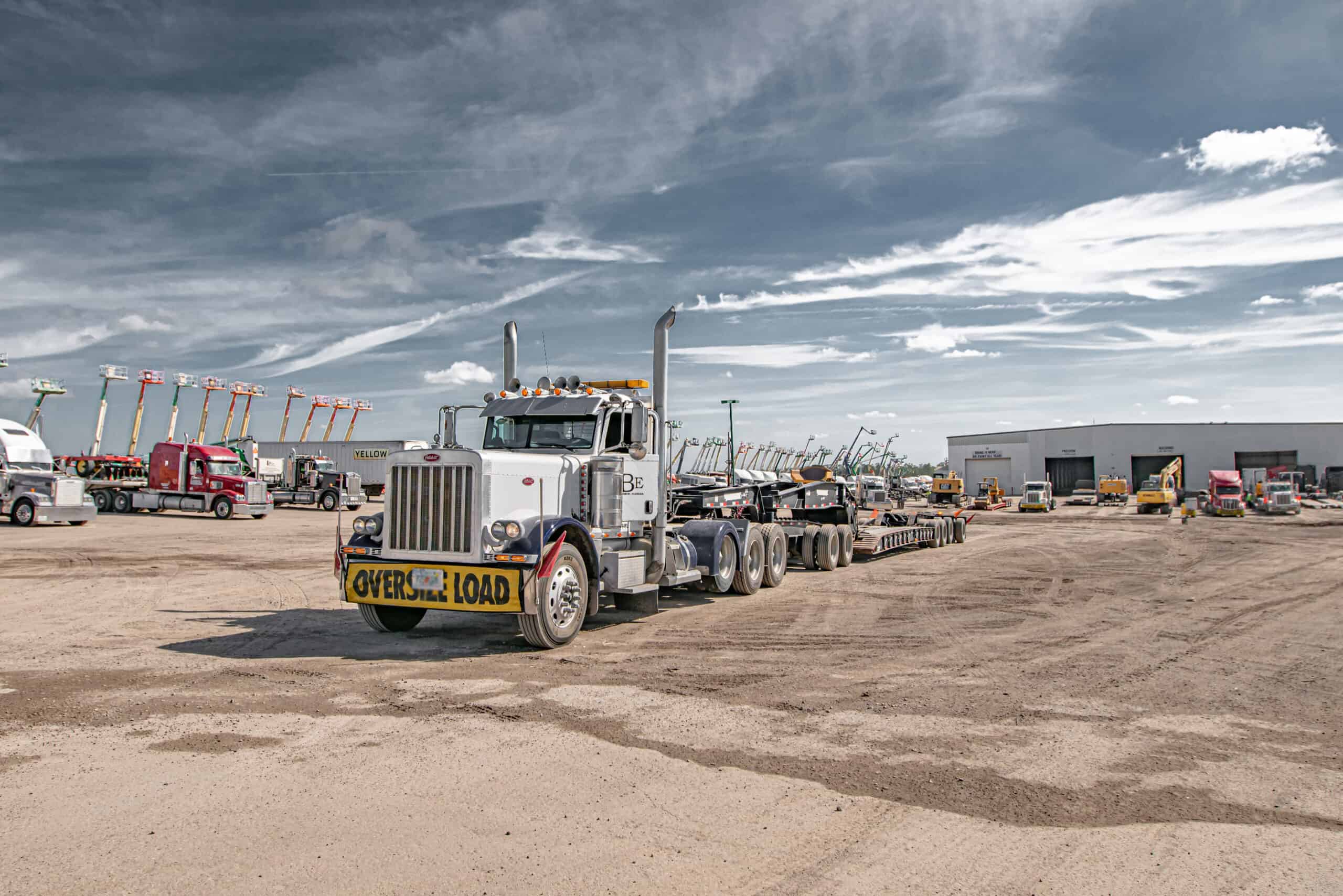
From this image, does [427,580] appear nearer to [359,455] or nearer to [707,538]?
[707,538]

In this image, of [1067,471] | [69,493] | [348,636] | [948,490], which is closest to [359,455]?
[69,493]

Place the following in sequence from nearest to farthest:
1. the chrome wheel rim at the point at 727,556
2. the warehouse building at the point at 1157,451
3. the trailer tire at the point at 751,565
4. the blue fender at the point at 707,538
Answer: the blue fender at the point at 707,538 → the chrome wheel rim at the point at 727,556 → the trailer tire at the point at 751,565 → the warehouse building at the point at 1157,451

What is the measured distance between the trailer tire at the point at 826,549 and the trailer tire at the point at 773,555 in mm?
2158

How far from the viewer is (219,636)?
9.81 meters

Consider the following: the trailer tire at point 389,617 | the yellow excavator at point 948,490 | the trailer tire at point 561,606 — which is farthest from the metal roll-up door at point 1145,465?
the trailer tire at point 389,617

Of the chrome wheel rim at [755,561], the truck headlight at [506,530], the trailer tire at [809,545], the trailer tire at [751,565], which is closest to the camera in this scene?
the truck headlight at [506,530]

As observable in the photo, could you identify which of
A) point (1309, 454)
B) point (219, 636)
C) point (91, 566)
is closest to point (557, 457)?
point (219, 636)

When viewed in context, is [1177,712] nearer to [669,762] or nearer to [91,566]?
[669,762]

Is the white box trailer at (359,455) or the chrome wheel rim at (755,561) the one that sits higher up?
the white box trailer at (359,455)

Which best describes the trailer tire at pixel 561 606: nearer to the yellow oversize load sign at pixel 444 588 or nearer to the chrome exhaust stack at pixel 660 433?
the yellow oversize load sign at pixel 444 588

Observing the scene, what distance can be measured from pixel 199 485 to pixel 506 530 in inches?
1246

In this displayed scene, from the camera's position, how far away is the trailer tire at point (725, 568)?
1288cm

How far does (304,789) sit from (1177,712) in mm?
6163

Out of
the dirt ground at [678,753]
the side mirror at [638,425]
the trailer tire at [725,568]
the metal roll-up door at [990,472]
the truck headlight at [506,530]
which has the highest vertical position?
the metal roll-up door at [990,472]
